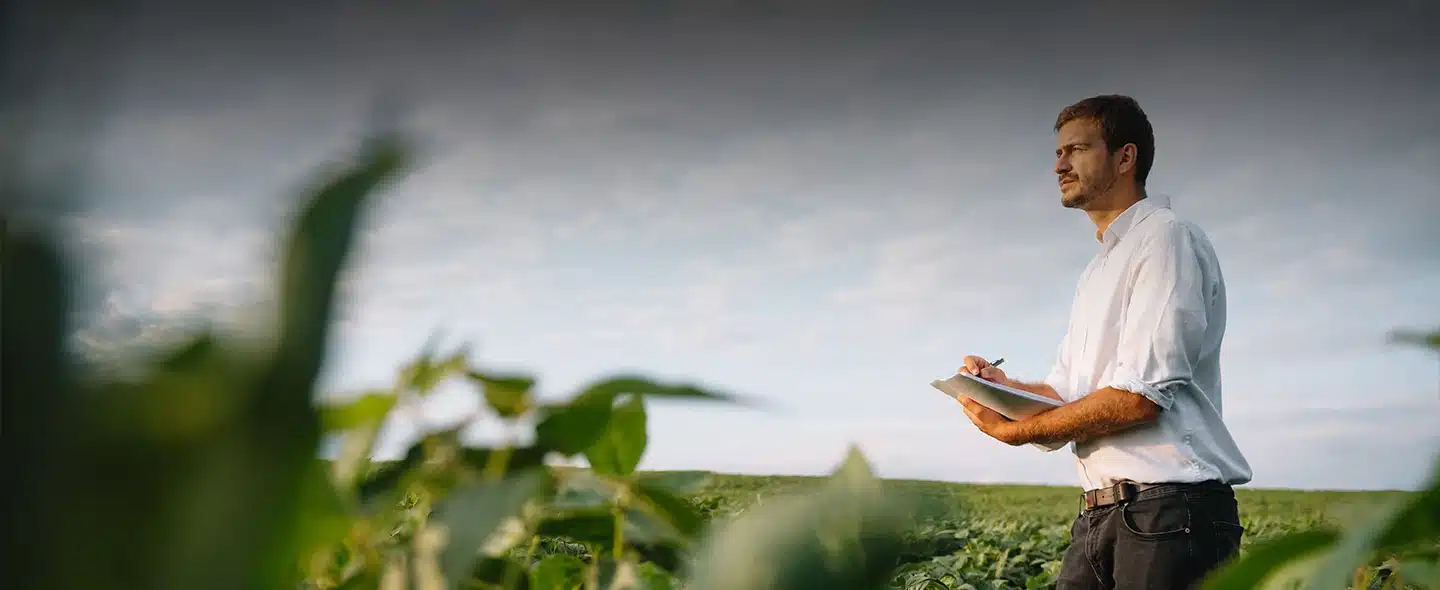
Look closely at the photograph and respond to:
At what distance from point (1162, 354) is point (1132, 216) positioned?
0.62m

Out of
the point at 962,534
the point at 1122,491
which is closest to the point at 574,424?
the point at 962,534

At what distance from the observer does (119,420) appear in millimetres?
150

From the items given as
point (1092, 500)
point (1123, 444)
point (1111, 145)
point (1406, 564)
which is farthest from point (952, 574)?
point (1406, 564)

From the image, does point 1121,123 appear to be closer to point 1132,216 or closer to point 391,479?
point 1132,216

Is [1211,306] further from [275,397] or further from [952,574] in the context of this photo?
[275,397]

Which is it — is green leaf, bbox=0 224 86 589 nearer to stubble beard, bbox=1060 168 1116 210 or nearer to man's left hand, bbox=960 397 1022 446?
man's left hand, bbox=960 397 1022 446

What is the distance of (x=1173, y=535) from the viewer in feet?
8.23

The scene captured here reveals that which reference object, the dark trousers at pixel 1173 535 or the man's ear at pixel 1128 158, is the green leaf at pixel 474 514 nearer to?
the dark trousers at pixel 1173 535

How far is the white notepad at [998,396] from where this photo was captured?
2506mm

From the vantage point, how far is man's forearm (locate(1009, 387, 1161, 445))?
2465 mm

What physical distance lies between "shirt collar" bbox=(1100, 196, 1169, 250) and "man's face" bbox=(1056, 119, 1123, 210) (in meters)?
0.12

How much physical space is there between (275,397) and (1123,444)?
2711 mm

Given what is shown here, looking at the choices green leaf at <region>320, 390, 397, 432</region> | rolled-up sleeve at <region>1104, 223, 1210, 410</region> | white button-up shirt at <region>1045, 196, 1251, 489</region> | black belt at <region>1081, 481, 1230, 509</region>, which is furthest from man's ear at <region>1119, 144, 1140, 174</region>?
green leaf at <region>320, 390, 397, 432</region>

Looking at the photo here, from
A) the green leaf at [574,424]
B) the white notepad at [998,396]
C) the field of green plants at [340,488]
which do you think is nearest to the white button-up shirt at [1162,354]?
the white notepad at [998,396]
